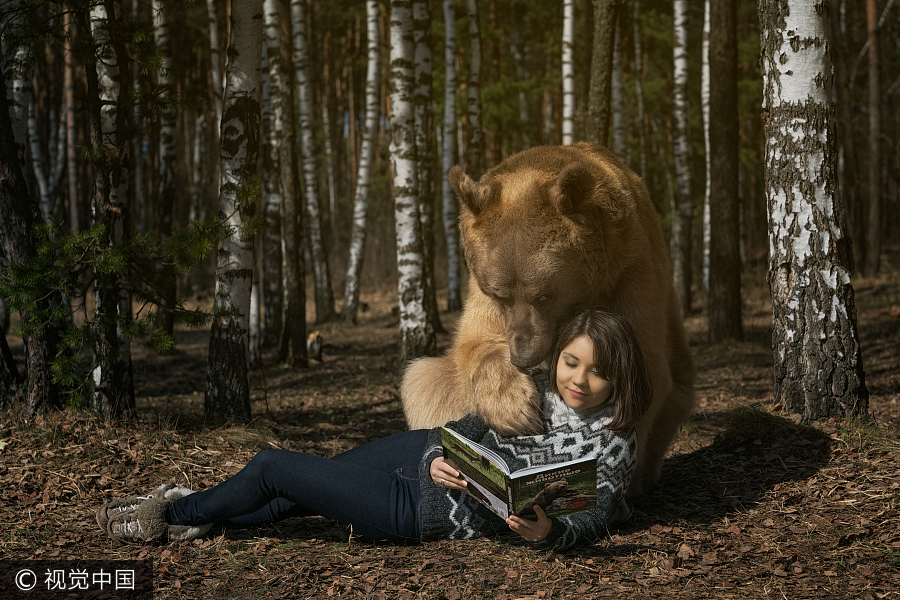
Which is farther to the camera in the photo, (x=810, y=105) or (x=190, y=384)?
(x=190, y=384)

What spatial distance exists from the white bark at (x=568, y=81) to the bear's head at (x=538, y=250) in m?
8.48

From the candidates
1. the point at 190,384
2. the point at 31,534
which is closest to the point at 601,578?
the point at 31,534

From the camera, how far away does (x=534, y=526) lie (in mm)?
2537

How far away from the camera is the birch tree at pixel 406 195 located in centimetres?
727

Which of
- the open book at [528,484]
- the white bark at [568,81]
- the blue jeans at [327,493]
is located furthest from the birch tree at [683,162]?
the open book at [528,484]

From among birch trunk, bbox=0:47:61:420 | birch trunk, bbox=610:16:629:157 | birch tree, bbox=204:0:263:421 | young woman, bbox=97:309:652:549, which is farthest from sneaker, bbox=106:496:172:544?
birch trunk, bbox=610:16:629:157

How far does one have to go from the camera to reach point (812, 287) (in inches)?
156

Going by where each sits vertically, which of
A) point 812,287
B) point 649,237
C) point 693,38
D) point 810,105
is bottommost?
point 812,287

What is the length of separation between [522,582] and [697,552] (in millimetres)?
779

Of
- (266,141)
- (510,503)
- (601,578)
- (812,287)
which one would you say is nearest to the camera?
(510,503)

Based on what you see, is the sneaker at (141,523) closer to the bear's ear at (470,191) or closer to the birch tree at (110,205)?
the birch tree at (110,205)

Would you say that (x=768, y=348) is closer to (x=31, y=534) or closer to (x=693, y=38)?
(x=31, y=534)

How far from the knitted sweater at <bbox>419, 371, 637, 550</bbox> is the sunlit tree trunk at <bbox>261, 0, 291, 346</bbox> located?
6.95m

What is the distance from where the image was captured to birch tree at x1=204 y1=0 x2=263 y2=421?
5090 millimetres
